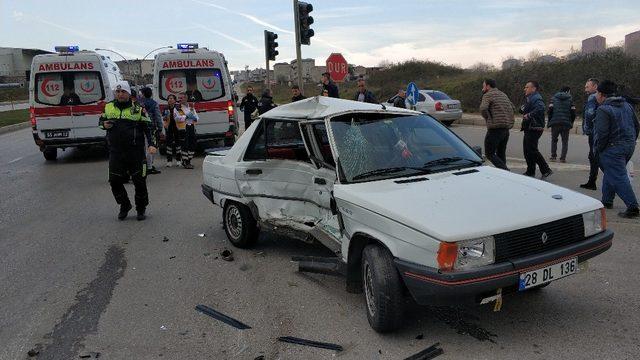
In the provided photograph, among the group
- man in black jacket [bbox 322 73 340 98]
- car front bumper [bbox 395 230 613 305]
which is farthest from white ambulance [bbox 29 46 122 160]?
car front bumper [bbox 395 230 613 305]

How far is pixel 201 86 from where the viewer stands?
538 inches

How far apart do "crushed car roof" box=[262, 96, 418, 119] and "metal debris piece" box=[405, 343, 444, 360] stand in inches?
81.3

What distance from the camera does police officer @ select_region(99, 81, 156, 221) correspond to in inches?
284

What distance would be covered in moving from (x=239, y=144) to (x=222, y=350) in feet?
9.23

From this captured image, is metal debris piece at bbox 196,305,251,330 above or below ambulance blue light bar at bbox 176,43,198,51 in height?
below

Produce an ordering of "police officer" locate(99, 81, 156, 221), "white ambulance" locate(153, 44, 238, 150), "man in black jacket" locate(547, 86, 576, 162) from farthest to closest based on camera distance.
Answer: "white ambulance" locate(153, 44, 238, 150) < "man in black jacket" locate(547, 86, 576, 162) < "police officer" locate(99, 81, 156, 221)

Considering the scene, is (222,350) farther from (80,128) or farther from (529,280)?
(80,128)

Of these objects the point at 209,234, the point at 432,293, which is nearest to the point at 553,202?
the point at 432,293

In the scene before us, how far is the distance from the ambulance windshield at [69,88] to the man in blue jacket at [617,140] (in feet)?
37.5

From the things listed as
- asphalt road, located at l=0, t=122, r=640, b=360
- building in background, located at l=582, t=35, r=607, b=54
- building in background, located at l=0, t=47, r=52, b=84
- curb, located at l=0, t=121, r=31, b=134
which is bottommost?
asphalt road, located at l=0, t=122, r=640, b=360

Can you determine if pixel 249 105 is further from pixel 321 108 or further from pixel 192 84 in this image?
pixel 321 108

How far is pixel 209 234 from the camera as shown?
668cm

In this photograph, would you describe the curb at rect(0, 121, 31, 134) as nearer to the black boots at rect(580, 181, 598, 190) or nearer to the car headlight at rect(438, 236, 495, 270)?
the black boots at rect(580, 181, 598, 190)

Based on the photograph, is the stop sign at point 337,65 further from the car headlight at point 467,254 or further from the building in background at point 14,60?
the building in background at point 14,60
